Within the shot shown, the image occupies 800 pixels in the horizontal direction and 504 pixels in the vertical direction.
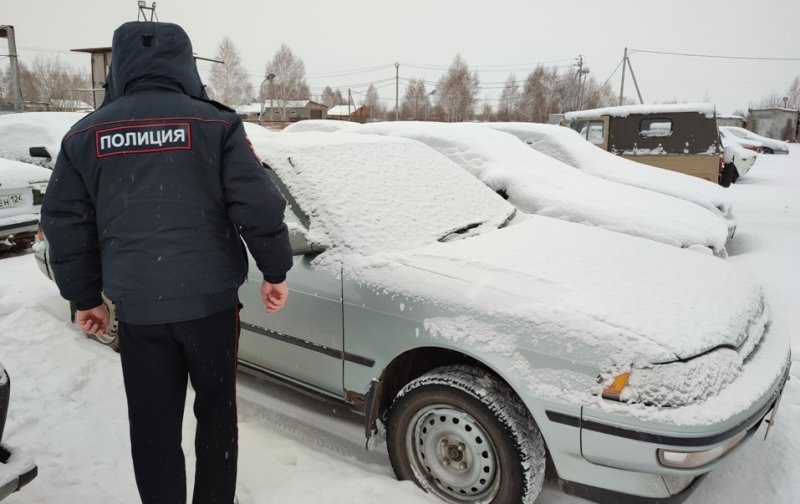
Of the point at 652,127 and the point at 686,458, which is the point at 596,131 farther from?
the point at 686,458

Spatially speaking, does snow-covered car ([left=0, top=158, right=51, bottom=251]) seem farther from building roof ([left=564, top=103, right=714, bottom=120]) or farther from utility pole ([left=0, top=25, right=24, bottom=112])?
utility pole ([left=0, top=25, right=24, bottom=112])

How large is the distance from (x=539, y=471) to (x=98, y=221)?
1.79m

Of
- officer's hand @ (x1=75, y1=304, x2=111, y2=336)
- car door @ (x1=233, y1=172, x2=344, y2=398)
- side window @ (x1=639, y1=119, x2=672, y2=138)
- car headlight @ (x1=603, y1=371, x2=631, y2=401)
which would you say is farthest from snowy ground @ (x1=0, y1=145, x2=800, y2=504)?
side window @ (x1=639, y1=119, x2=672, y2=138)

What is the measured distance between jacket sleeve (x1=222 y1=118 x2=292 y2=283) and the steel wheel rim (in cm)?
99

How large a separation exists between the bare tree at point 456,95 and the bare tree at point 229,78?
23.2 meters

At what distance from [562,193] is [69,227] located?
451 centimetres

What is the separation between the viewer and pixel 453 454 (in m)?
2.24

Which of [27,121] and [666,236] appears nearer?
[666,236]

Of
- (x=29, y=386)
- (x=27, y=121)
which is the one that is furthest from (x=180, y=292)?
(x=27, y=121)

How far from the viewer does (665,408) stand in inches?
72.1

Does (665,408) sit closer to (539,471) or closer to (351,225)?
(539,471)

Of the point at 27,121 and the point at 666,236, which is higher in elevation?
the point at 27,121

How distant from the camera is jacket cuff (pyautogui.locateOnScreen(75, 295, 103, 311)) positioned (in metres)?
1.82

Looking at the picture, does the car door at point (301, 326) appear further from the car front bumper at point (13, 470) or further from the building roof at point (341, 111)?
the building roof at point (341, 111)
